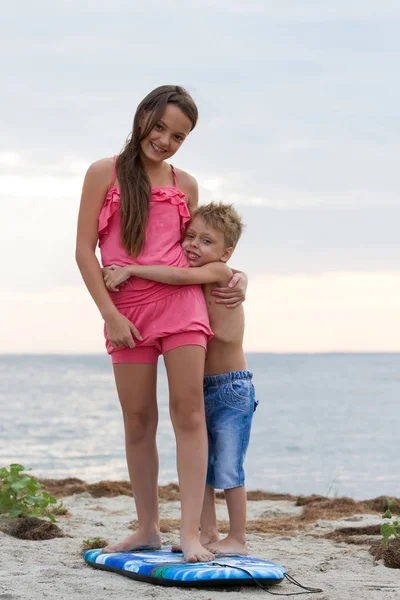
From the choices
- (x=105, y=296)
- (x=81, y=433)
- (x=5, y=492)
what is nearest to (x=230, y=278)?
(x=105, y=296)

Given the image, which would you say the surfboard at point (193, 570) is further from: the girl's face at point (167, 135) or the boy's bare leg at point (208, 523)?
the girl's face at point (167, 135)

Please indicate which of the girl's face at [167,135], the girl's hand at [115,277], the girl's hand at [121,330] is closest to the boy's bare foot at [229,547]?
the girl's hand at [121,330]

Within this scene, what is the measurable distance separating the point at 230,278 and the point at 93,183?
856 millimetres

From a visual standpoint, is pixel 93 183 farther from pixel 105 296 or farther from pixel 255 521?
pixel 255 521

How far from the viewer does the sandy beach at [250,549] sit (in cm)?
380

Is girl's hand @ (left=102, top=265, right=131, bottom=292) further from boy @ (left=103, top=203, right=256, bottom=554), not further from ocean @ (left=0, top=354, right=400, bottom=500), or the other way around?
ocean @ (left=0, top=354, right=400, bottom=500)

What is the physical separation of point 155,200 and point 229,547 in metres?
1.83

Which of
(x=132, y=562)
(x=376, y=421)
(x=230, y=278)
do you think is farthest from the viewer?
(x=376, y=421)

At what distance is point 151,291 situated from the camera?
4.25 meters

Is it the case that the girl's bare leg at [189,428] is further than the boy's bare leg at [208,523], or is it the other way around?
the boy's bare leg at [208,523]

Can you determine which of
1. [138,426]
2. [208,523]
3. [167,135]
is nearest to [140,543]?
[208,523]

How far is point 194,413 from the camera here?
4211 millimetres

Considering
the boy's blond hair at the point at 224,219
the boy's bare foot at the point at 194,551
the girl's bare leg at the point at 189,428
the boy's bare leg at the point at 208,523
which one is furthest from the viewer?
the boy's bare leg at the point at 208,523

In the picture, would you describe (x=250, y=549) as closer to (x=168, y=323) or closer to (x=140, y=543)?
(x=140, y=543)
